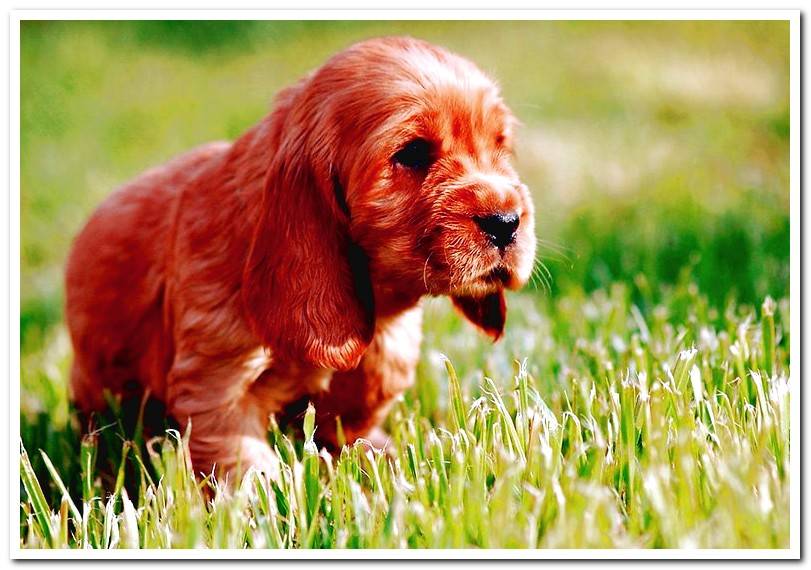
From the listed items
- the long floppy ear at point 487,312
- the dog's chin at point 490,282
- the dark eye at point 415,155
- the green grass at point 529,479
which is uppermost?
the dark eye at point 415,155

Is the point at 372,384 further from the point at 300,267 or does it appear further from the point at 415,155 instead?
the point at 415,155

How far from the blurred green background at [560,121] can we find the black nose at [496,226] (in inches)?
75.0

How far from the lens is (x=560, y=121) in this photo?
270 inches

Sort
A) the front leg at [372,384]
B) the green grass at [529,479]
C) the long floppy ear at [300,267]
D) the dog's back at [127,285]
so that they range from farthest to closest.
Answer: the dog's back at [127,285]
the front leg at [372,384]
the long floppy ear at [300,267]
the green grass at [529,479]

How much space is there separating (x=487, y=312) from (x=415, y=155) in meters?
0.72

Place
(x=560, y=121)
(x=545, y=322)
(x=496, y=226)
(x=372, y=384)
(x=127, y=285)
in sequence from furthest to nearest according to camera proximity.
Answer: (x=560, y=121), (x=545, y=322), (x=127, y=285), (x=372, y=384), (x=496, y=226)

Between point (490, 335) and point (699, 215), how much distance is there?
2164 millimetres

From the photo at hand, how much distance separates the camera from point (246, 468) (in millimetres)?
2857

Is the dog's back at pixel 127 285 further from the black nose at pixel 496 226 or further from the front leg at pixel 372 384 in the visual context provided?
the black nose at pixel 496 226

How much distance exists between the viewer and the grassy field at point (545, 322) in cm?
253

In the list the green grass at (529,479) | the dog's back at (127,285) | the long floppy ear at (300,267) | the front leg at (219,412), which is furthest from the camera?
the dog's back at (127,285)

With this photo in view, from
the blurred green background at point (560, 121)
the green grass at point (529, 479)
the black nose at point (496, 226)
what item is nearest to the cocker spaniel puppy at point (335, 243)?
the black nose at point (496, 226)

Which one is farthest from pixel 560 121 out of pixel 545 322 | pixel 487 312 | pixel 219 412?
pixel 219 412

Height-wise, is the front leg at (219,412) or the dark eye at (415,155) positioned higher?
the dark eye at (415,155)
